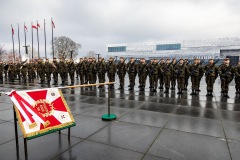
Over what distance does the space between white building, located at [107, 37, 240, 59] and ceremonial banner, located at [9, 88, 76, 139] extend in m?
70.3

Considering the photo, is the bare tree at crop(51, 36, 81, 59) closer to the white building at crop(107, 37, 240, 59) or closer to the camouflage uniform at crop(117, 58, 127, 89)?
the white building at crop(107, 37, 240, 59)

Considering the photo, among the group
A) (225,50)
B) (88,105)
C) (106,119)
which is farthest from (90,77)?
(225,50)

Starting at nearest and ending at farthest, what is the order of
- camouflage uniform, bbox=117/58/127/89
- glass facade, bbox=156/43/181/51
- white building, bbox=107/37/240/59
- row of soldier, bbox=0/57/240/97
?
row of soldier, bbox=0/57/240/97
camouflage uniform, bbox=117/58/127/89
white building, bbox=107/37/240/59
glass facade, bbox=156/43/181/51

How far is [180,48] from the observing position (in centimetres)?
8069

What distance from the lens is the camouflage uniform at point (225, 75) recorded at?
9.80 metres

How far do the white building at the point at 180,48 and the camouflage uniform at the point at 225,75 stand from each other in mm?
61697

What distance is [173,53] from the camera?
81.2m

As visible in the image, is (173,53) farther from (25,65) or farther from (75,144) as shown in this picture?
(75,144)

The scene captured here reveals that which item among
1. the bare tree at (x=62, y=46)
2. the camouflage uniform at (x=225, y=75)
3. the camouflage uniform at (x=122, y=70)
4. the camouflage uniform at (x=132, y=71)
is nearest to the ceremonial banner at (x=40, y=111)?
the camouflage uniform at (x=132, y=71)

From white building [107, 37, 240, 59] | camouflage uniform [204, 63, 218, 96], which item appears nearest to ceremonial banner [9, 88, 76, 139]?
camouflage uniform [204, 63, 218, 96]

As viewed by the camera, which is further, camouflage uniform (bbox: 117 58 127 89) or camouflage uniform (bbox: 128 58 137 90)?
camouflage uniform (bbox: 117 58 127 89)

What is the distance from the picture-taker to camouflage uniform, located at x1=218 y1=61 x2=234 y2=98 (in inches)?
386

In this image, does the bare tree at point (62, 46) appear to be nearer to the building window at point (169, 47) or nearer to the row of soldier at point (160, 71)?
the building window at point (169, 47)

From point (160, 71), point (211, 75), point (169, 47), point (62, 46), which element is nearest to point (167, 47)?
point (169, 47)
